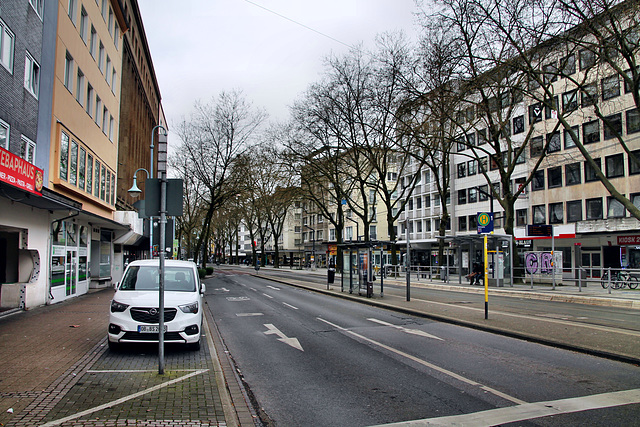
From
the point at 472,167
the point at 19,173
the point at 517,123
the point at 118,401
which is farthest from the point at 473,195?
the point at 118,401

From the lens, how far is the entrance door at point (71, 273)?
17984mm

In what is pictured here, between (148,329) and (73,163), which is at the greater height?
(73,163)

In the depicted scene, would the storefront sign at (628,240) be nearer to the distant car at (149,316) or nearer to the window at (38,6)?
the distant car at (149,316)

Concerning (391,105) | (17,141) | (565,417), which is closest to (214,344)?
(565,417)

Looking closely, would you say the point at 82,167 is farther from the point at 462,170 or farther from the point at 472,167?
the point at 462,170

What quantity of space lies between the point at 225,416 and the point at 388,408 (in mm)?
1900

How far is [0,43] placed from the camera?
45.1ft

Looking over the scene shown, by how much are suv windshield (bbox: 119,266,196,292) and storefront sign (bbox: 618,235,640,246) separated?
3592 centimetres

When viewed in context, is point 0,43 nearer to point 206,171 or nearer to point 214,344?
point 214,344

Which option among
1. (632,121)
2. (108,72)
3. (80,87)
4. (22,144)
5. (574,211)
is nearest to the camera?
(22,144)

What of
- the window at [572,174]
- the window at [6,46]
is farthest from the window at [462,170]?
the window at [6,46]

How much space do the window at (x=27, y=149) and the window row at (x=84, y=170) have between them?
176 centimetres

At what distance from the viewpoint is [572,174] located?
41.8 m

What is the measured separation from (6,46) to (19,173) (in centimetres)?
611
